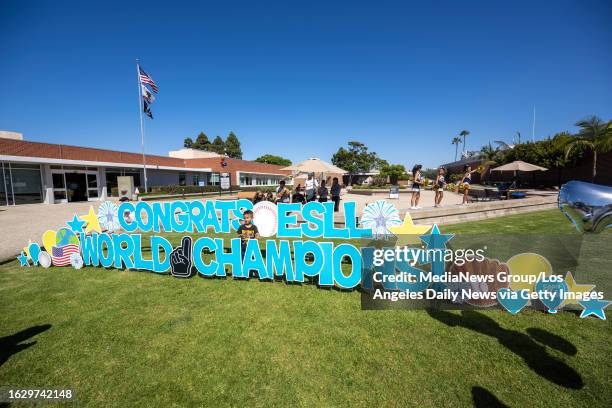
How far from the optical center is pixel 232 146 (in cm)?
8575

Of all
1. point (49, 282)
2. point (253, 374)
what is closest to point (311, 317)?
point (253, 374)

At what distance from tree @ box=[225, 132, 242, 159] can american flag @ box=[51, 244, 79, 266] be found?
83.1 metres

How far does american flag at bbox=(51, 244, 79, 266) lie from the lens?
6.15 metres

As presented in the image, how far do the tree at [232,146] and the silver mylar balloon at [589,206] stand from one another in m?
88.3

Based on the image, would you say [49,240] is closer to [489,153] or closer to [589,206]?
[589,206]

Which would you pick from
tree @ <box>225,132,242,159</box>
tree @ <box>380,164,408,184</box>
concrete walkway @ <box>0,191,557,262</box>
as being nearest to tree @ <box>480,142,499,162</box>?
tree @ <box>380,164,408,184</box>

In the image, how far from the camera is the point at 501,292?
368cm

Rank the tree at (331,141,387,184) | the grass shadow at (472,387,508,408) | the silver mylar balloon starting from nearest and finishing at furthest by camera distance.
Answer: the grass shadow at (472,387,508,408) → the silver mylar balloon → the tree at (331,141,387,184)

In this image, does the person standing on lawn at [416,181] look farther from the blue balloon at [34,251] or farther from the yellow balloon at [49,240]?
the blue balloon at [34,251]

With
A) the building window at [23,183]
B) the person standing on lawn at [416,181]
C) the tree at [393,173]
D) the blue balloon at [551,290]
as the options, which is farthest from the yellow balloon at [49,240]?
the tree at [393,173]

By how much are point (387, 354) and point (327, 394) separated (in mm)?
902

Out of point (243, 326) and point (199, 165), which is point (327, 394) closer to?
point (243, 326)

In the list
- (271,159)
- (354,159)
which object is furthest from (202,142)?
(354,159)

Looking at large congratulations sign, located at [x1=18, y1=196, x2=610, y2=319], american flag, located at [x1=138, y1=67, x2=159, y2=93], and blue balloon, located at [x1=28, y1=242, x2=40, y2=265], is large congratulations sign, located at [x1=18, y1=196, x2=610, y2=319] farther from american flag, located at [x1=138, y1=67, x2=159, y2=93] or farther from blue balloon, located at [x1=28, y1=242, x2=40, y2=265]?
american flag, located at [x1=138, y1=67, x2=159, y2=93]
